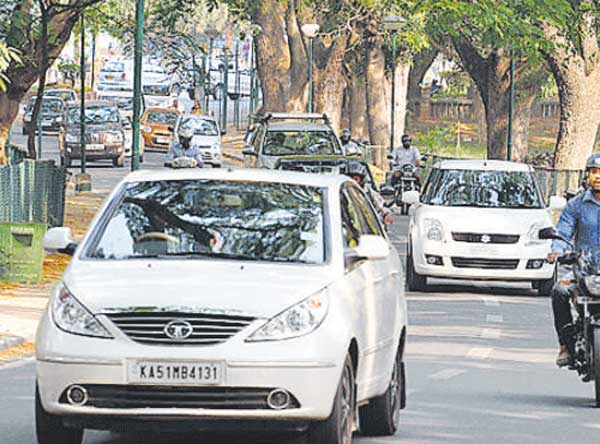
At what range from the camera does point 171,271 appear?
9.33m

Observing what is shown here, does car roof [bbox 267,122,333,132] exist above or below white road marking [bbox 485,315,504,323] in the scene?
above

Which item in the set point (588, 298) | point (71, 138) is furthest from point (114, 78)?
point (588, 298)

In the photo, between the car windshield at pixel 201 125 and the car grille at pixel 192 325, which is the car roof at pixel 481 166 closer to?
the car grille at pixel 192 325

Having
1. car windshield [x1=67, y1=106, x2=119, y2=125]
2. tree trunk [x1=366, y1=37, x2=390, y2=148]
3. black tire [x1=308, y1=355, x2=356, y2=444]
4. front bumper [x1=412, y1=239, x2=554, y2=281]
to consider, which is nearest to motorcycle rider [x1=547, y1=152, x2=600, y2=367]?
black tire [x1=308, y1=355, x2=356, y2=444]

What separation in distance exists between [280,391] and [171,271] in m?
0.93

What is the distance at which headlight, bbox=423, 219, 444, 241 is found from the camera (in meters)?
23.1

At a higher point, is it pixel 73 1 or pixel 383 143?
pixel 73 1

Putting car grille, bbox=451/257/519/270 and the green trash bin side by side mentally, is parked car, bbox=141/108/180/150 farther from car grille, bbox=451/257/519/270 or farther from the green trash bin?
car grille, bbox=451/257/519/270

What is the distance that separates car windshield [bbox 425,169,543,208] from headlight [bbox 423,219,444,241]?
654mm

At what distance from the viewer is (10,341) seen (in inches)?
662

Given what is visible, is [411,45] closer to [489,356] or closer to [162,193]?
[489,356]

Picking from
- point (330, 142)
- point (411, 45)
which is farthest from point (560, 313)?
point (411, 45)

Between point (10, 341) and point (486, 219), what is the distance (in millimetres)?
8240

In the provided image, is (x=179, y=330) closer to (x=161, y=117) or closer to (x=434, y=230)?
(x=434, y=230)
